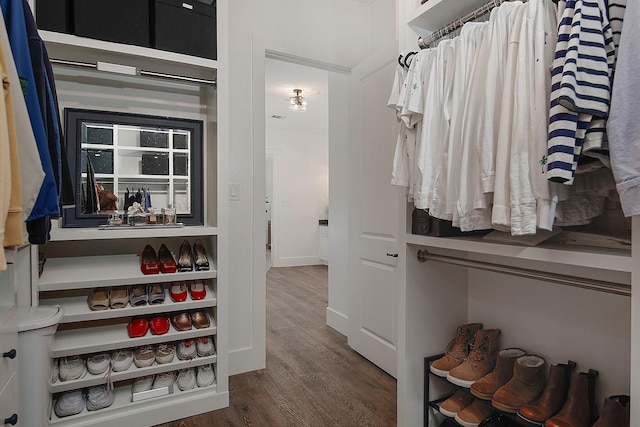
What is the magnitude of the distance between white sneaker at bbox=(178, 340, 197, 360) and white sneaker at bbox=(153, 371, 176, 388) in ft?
0.41

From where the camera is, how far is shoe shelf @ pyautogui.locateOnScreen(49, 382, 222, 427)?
1.77 m

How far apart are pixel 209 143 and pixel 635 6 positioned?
1934mm

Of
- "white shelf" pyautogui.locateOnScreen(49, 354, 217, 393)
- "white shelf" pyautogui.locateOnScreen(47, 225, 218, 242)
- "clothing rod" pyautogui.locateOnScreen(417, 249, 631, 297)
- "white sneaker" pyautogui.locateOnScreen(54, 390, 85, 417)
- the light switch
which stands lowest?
"white sneaker" pyautogui.locateOnScreen(54, 390, 85, 417)

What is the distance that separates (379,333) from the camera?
2.50 meters

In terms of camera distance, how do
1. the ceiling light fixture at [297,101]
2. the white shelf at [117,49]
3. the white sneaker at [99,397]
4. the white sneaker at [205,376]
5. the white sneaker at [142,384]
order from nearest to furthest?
the white shelf at [117,49]
the white sneaker at [99,397]
the white sneaker at [142,384]
the white sneaker at [205,376]
the ceiling light fixture at [297,101]

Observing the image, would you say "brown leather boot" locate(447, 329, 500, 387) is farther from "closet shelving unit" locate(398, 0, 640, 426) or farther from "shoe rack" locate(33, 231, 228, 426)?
"shoe rack" locate(33, 231, 228, 426)

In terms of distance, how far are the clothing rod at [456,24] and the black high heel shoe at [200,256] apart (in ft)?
4.80

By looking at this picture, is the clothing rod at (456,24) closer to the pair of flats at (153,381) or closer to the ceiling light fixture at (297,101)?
the pair of flats at (153,381)

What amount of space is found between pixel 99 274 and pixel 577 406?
1982 mm

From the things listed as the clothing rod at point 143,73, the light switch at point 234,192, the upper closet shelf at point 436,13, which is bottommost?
the light switch at point 234,192

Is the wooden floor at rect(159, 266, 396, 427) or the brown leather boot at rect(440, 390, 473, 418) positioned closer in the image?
the brown leather boot at rect(440, 390, 473, 418)

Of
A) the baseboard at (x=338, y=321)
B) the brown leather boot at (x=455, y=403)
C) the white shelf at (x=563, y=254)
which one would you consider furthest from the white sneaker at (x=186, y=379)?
the white shelf at (x=563, y=254)

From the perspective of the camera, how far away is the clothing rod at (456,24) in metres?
1.21

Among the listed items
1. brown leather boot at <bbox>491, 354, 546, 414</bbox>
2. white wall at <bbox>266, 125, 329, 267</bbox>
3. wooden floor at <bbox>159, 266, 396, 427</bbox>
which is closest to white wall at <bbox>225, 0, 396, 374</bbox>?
wooden floor at <bbox>159, 266, 396, 427</bbox>
